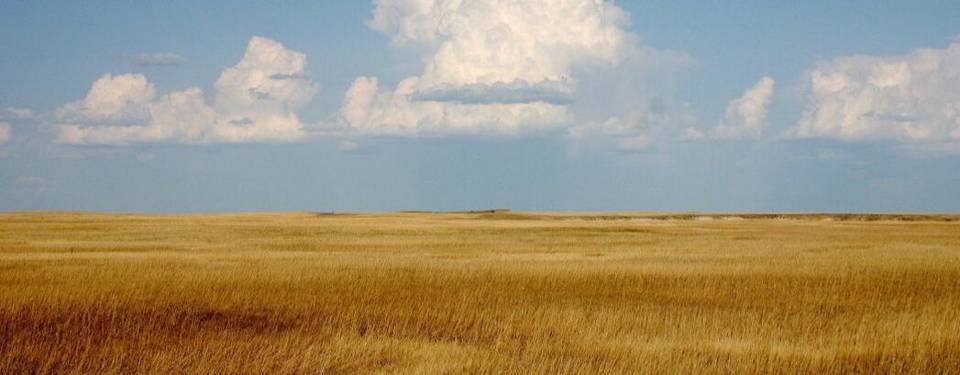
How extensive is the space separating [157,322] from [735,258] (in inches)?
904

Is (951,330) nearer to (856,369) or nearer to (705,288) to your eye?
(856,369)

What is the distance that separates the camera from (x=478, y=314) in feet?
66.5

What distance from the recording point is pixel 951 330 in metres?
18.8

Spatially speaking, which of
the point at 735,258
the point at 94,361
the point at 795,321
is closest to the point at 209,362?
the point at 94,361

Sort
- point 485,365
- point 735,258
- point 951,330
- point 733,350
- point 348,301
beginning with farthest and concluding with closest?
point 735,258
point 348,301
point 951,330
point 733,350
point 485,365

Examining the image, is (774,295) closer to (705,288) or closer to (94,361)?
(705,288)

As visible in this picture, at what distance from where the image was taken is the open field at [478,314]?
15695 millimetres

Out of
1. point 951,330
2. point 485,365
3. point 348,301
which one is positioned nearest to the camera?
point 485,365

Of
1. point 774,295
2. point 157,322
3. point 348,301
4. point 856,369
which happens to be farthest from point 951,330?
point 157,322

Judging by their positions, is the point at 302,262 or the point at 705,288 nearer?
the point at 705,288

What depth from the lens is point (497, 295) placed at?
23734 millimetres

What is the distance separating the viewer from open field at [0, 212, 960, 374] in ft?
51.5

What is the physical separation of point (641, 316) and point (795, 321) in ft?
9.60

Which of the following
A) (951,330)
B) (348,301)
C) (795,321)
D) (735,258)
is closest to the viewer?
(951,330)
